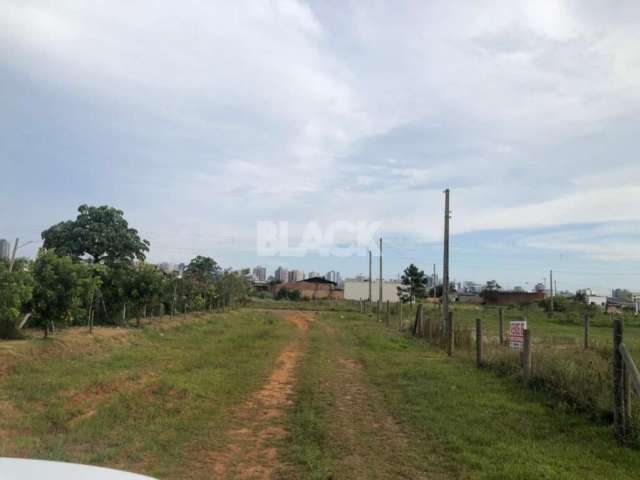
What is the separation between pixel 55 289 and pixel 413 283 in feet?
184

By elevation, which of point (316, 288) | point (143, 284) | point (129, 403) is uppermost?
point (316, 288)

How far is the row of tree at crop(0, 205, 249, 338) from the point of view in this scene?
43.0 ft

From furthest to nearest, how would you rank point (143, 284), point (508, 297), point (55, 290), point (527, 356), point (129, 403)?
1. point (508, 297)
2. point (143, 284)
3. point (55, 290)
4. point (527, 356)
5. point (129, 403)

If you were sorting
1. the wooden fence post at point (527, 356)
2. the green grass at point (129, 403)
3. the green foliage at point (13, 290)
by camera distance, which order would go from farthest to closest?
the green foliage at point (13, 290)
the wooden fence post at point (527, 356)
the green grass at point (129, 403)

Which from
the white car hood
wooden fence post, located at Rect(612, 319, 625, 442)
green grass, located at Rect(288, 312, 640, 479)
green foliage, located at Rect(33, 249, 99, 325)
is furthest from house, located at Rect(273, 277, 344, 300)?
the white car hood

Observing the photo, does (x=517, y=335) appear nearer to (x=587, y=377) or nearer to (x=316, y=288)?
(x=587, y=377)

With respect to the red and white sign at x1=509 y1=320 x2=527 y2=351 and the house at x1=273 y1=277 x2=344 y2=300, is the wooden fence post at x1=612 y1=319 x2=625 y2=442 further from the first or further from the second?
the house at x1=273 y1=277 x2=344 y2=300

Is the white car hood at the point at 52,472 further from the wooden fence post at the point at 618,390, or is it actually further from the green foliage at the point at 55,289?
the green foliage at the point at 55,289

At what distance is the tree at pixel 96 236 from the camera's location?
2577 cm

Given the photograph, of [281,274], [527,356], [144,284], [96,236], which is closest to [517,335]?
[527,356]

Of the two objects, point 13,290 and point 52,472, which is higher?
point 13,290

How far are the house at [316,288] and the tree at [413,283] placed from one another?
19.9 meters

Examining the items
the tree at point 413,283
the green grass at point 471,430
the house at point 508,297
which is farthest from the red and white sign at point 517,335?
the house at point 508,297

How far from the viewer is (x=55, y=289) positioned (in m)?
13.6
